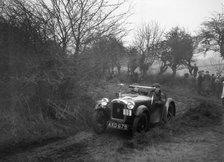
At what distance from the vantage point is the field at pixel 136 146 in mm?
6031

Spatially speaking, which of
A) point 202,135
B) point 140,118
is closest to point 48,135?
point 140,118

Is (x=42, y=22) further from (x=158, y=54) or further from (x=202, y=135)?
(x=158, y=54)

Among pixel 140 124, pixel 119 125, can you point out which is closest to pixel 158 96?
pixel 140 124

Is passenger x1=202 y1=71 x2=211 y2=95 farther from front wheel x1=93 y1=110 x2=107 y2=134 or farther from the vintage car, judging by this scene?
front wheel x1=93 y1=110 x2=107 y2=134

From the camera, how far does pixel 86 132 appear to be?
820 centimetres

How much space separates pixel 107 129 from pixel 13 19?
472 centimetres

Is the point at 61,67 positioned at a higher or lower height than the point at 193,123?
higher

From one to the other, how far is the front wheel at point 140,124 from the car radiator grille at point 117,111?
577 millimetres

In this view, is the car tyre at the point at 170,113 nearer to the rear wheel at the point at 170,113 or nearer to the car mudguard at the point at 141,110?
the rear wheel at the point at 170,113

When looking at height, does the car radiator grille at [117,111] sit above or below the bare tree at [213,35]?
below

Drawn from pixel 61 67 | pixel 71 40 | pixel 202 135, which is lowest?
pixel 202 135

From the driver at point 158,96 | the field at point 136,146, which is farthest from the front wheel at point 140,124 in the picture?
the driver at point 158,96

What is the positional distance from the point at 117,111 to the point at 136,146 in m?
1.61

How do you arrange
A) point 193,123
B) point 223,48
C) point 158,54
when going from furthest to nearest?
point 158,54
point 223,48
point 193,123
